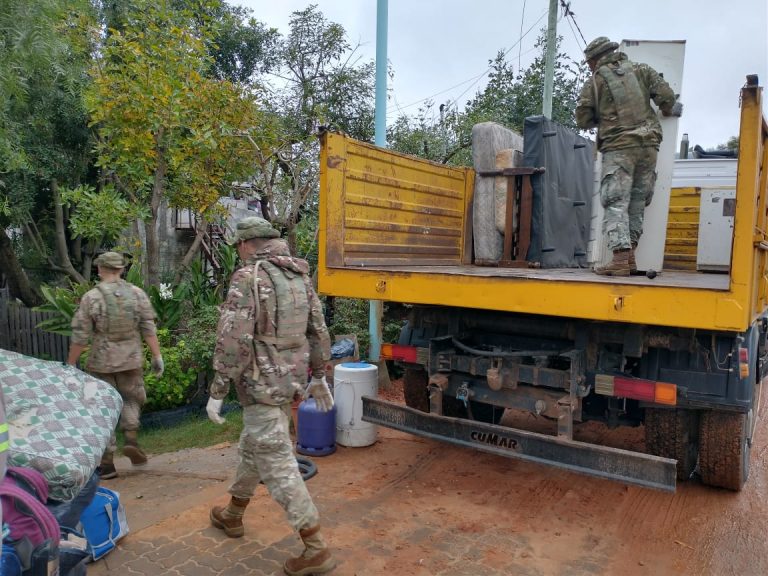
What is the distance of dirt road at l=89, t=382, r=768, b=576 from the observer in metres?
3.10

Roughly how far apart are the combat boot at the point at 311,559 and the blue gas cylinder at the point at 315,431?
5.65 feet

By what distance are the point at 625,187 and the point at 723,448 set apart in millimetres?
1860

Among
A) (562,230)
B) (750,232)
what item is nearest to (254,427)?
(750,232)

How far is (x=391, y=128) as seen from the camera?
976cm

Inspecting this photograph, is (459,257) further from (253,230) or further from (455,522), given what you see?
(253,230)

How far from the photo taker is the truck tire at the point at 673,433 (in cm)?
366

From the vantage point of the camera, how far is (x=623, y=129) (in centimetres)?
426

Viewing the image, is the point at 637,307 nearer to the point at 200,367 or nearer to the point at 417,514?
the point at 417,514

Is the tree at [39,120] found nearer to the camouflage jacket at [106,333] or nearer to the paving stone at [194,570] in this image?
the camouflage jacket at [106,333]

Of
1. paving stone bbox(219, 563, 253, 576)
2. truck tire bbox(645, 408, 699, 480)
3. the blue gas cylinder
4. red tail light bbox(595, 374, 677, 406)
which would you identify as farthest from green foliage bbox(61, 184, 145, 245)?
truck tire bbox(645, 408, 699, 480)

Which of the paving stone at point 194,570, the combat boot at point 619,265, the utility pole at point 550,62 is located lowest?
the paving stone at point 194,570

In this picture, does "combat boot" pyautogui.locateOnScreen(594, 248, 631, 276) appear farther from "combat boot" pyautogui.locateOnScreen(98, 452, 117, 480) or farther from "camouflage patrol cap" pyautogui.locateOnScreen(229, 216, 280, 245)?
"combat boot" pyautogui.locateOnScreen(98, 452, 117, 480)

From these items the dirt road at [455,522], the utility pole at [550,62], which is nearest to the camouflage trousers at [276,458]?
the dirt road at [455,522]

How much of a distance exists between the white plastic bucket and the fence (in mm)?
4140
